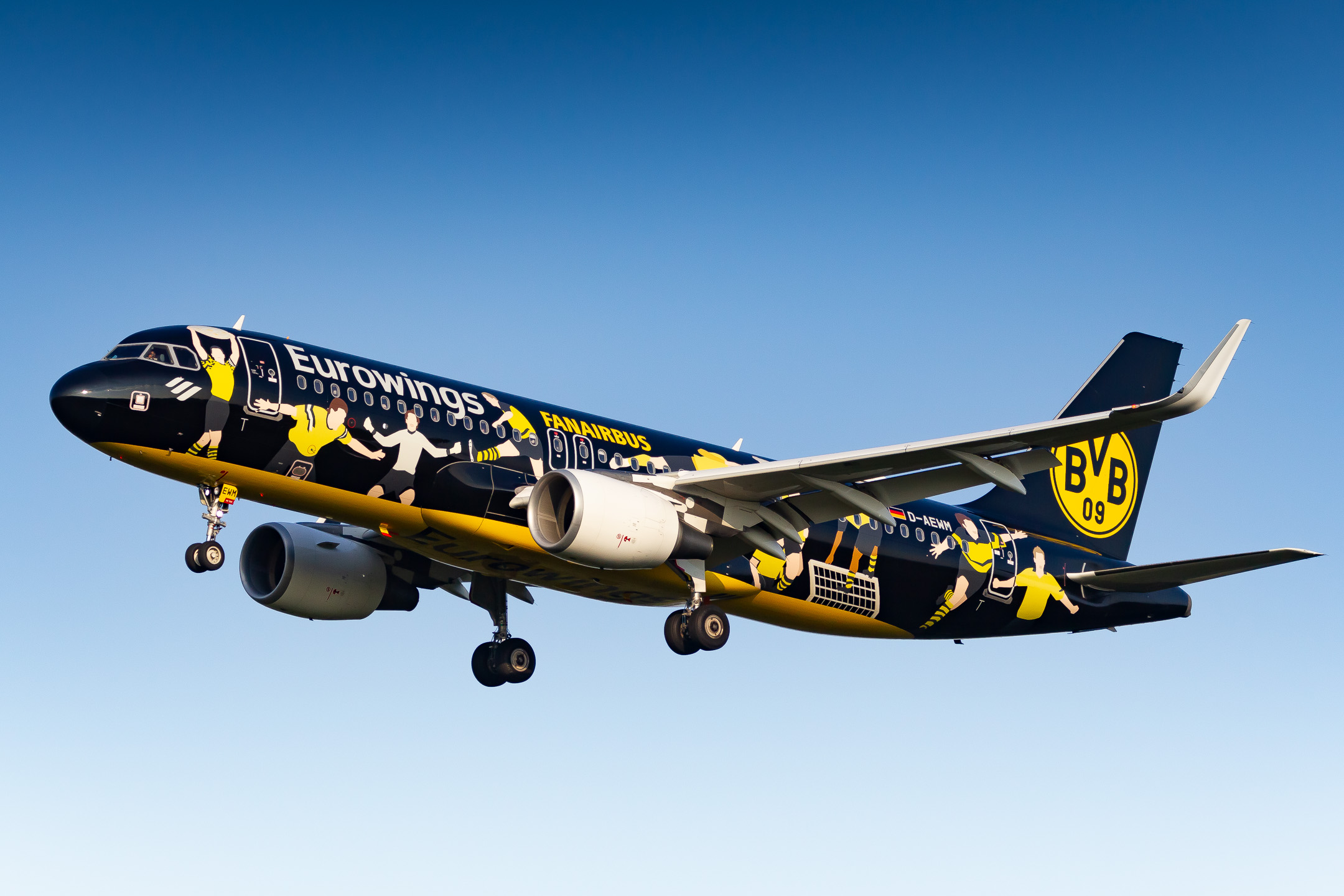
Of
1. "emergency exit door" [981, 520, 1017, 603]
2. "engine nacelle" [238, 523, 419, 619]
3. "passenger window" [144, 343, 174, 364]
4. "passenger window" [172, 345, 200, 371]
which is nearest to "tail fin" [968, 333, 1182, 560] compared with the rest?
"emergency exit door" [981, 520, 1017, 603]

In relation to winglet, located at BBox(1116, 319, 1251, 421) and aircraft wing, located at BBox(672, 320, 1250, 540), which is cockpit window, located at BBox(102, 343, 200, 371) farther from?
winglet, located at BBox(1116, 319, 1251, 421)

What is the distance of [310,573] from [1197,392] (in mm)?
19079

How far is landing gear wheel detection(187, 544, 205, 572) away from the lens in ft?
84.3

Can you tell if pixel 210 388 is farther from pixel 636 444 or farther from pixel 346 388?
pixel 636 444

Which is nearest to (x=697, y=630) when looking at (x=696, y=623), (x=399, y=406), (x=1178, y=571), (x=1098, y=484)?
(x=696, y=623)

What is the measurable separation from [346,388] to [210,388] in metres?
2.49

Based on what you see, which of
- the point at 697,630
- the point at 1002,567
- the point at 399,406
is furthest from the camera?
the point at 1002,567

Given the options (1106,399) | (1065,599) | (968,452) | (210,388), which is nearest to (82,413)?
(210,388)

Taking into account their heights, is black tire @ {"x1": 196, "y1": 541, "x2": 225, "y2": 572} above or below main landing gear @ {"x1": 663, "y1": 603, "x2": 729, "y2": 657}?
below

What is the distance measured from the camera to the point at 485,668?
112 ft

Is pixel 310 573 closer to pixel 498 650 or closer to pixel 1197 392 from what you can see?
pixel 498 650

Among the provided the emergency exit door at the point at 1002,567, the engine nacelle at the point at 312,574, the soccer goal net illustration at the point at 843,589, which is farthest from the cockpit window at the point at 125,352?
the emergency exit door at the point at 1002,567

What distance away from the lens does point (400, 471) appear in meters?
27.5

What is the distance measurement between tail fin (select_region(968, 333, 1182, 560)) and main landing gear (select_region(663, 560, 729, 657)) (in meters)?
9.79
